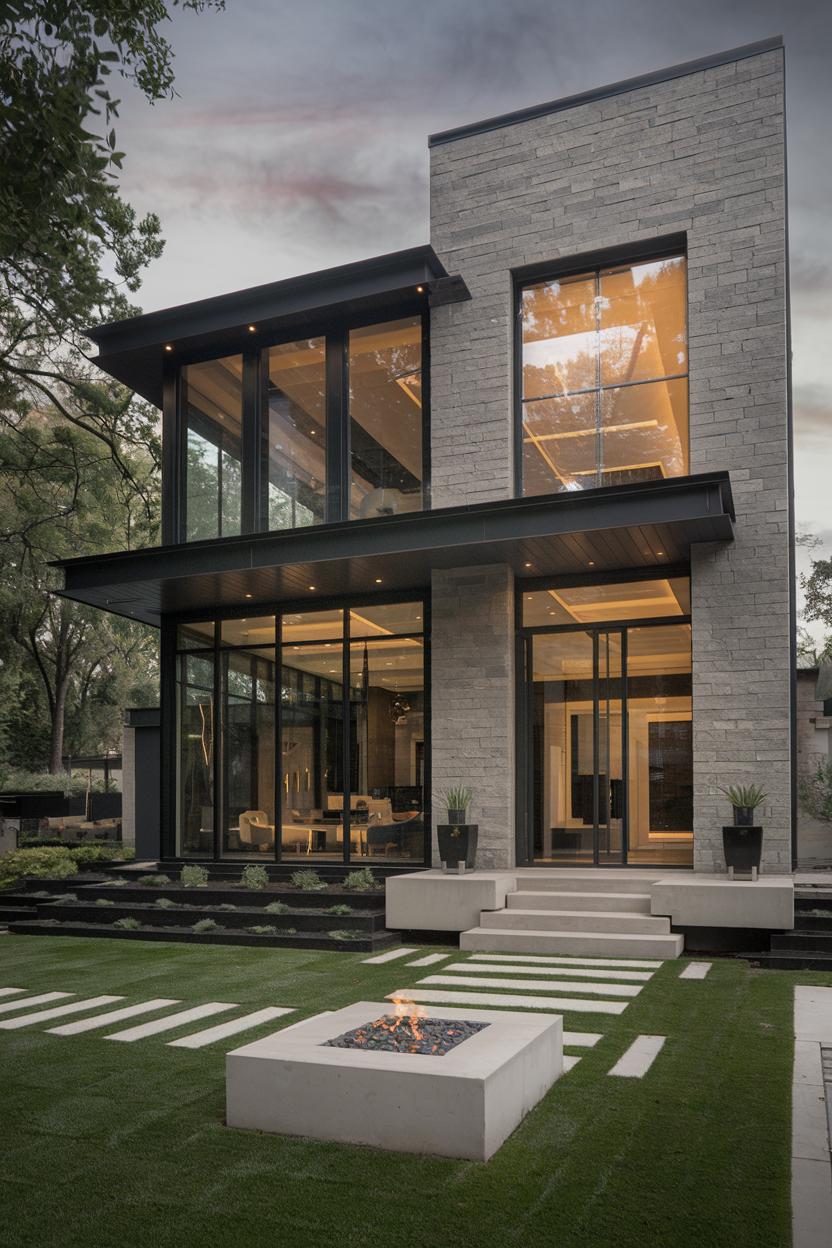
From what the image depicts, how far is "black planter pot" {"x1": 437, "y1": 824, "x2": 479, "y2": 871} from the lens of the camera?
11.3 meters

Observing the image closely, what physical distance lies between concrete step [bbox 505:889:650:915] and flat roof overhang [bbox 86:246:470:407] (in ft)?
24.0

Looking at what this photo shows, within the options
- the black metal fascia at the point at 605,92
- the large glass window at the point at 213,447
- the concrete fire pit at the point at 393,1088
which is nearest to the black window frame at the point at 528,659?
the large glass window at the point at 213,447

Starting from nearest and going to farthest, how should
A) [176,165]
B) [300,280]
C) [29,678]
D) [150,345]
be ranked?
[300,280]
[150,345]
[176,165]
[29,678]

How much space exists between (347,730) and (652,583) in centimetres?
425

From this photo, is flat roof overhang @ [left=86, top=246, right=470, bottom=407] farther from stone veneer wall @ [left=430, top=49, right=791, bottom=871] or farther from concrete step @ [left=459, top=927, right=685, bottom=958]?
concrete step @ [left=459, top=927, right=685, bottom=958]

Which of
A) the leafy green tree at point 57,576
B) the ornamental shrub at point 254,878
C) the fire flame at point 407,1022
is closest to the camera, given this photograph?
the fire flame at point 407,1022

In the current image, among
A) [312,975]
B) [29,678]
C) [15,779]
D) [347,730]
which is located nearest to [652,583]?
[347,730]

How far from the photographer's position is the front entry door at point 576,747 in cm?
1188

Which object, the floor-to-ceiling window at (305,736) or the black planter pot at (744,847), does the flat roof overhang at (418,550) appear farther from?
the black planter pot at (744,847)

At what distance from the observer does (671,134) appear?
470 inches

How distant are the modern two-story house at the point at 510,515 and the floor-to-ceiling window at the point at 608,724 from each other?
33 mm

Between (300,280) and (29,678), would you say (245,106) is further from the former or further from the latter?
(29,678)

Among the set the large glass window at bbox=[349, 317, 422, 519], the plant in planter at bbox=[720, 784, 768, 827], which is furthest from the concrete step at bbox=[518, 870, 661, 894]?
the large glass window at bbox=[349, 317, 422, 519]

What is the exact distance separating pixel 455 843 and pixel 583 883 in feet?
4.92
